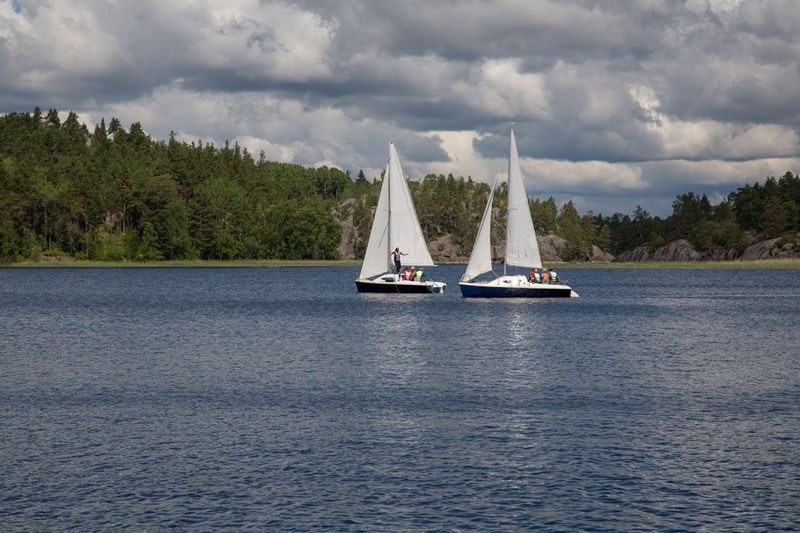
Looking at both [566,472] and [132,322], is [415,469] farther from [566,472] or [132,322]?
[132,322]

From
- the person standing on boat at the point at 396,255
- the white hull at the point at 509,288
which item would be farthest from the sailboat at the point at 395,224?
the white hull at the point at 509,288

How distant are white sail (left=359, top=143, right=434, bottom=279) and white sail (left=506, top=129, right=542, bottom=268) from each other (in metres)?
10.8

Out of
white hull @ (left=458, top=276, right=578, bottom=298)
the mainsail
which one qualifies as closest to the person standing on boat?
white hull @ (left=458, top=276, right=578, bottom=298)

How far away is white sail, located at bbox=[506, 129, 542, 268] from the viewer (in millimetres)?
93375

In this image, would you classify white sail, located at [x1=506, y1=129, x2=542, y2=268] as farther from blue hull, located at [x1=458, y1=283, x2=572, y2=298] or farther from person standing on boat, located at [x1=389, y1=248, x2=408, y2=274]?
person standing on boat, located at [x1=389, y1=248, x2=408, y2=274]

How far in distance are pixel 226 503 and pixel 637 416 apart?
60.9ft

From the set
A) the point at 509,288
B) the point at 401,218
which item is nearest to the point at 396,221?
the point at 401,218

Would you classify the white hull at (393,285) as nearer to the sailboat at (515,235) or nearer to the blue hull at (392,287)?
the blue hull at (392,287)

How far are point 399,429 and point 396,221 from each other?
68129 millimetres

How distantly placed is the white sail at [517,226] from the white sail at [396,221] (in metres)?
10.8

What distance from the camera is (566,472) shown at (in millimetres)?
26422

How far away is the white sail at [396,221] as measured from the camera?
99.3 m

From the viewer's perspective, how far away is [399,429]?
32.4 m

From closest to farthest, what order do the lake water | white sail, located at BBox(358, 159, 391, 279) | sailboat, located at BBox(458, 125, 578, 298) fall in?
the lake water → sailboat, located at BBox(458, 125, 578, 298) → white sail, located at BBox(358, 159, 391, 279)
